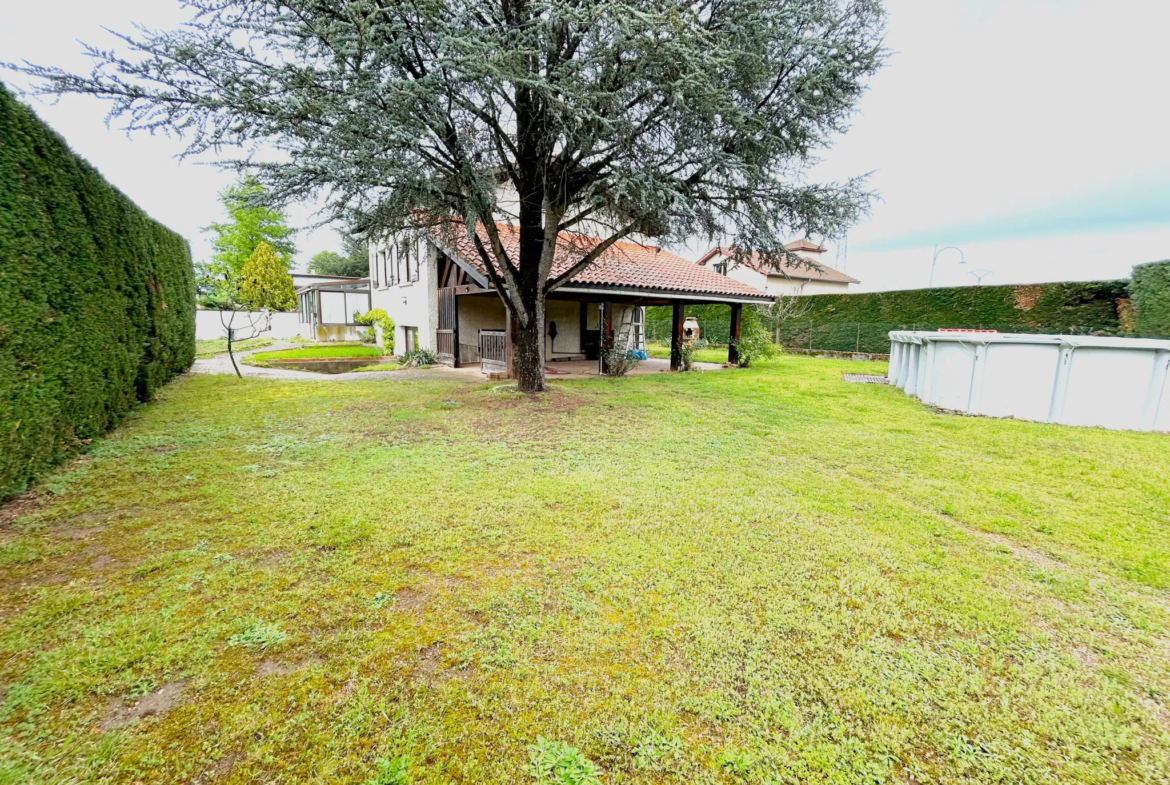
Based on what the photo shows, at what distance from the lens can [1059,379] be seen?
755 cm

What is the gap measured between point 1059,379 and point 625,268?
33.5ft

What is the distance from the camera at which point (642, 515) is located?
12.7 feet

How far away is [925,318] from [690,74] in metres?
18.3

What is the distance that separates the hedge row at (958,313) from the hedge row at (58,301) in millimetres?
23066

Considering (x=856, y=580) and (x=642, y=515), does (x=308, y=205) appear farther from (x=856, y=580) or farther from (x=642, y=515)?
(x=856, y=580)

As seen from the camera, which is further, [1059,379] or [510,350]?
[510,350]

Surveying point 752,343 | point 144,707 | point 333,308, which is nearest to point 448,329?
point 752,343

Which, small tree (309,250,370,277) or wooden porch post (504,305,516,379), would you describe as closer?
wooden porch post (504,305,516,379)

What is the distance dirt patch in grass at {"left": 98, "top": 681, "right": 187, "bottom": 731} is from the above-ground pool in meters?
10.5

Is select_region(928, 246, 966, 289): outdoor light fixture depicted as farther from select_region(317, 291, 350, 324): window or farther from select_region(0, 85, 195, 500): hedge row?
select_region(317, 291, 350, 324): window

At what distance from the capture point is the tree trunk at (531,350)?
9.21 m

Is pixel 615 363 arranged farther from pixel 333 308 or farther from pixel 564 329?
pixel 333 308

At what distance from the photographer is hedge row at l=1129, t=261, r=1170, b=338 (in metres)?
12.4

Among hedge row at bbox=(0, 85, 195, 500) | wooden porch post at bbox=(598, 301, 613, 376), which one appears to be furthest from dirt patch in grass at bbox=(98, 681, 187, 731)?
wooden porch post at bbox=(598, 301, 613, 376)
